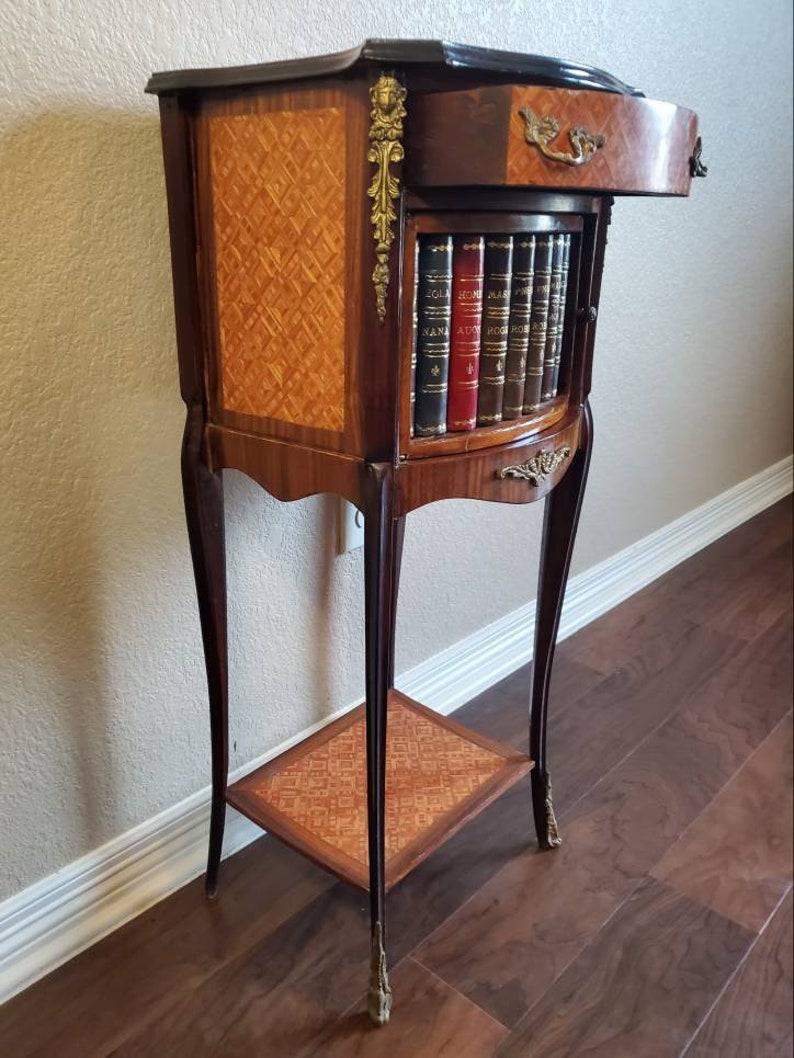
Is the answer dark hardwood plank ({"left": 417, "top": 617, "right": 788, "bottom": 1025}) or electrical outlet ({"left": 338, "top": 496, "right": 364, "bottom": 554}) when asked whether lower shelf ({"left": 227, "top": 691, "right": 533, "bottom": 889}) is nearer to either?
dark hardwood plank ({"left": 417, "top": 617, "right": 788, "bottom": 1025})

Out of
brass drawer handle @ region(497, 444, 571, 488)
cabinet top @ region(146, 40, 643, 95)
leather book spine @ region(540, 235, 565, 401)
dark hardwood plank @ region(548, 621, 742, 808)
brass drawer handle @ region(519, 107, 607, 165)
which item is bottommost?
dark hardwood plank @ region(548, 621, 742, 808)

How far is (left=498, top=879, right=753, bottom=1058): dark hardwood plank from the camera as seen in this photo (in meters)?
1.08

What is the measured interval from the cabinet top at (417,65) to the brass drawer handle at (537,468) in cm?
38

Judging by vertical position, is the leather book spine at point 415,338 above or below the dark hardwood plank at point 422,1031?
above

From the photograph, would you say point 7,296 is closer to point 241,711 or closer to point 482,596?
point 241,711

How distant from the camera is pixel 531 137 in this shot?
71cm

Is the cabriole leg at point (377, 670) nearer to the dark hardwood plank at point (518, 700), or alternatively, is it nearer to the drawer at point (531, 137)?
the drawer at point (531, 137)

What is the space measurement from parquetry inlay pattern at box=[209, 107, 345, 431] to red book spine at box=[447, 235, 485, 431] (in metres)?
0.12

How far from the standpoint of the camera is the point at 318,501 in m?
1.33

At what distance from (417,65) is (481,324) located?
255 mm

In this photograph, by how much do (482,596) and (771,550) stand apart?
1.32 meters

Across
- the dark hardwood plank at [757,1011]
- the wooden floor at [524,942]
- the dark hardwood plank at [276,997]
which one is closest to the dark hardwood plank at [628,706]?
the wooden floor at [524,942]

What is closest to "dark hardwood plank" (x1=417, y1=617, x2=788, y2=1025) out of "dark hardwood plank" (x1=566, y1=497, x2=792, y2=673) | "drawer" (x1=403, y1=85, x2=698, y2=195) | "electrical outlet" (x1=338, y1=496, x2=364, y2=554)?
"dark hardwood plank" (x1=566, y1=497, x2=792, y2=673)

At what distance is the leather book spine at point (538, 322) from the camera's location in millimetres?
913
